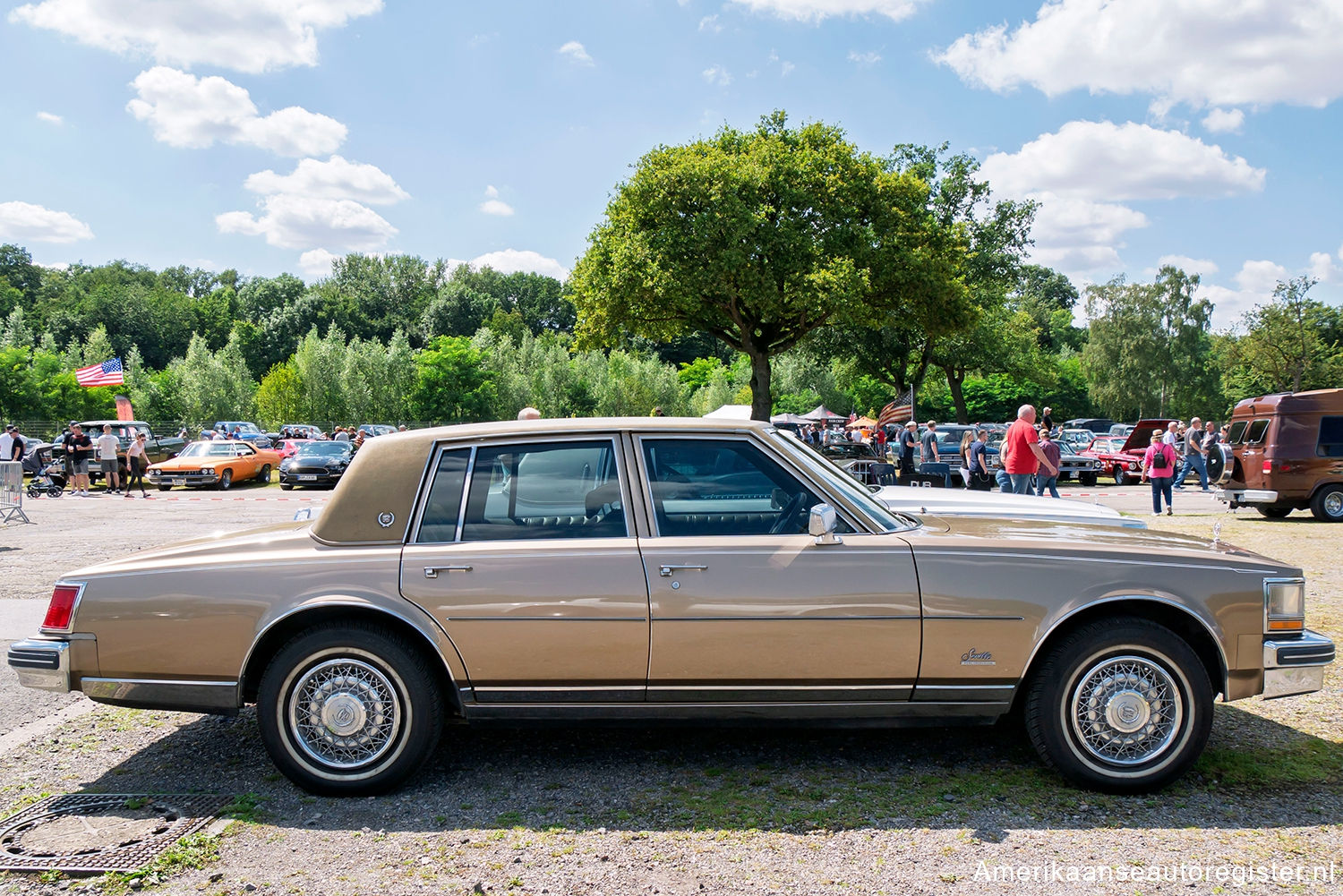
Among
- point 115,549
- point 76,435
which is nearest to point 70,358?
point 76,435

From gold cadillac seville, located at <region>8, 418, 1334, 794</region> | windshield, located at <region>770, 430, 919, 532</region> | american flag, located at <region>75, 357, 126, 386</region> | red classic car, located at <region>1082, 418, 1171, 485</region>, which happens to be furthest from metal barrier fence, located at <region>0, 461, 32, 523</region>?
red classic car, located at <region>1082, 418, 1171, 485</region>

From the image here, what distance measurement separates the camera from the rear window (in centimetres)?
→ 1503

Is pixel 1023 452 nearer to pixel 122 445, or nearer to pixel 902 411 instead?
pixel 902 411

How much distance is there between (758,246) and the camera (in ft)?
90.1

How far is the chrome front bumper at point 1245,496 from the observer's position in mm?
15266

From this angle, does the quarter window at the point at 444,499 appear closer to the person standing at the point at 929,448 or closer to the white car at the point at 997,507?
the white car at the point at 997,507

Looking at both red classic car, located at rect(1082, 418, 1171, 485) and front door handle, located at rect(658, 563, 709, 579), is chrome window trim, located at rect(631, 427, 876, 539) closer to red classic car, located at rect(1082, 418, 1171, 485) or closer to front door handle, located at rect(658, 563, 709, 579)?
front door handle, located at rect(658, 563, 709, 579)

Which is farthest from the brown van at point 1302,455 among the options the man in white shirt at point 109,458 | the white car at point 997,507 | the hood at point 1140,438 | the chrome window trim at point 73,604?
the man in white shirt at point 109,458

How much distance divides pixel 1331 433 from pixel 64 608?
17734 millimetres

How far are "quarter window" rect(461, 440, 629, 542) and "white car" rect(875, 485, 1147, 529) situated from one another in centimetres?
175

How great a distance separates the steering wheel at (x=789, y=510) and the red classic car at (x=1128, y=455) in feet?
86.0

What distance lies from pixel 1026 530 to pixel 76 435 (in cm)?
2591

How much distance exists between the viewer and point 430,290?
111 metres

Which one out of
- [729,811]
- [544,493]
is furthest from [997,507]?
[544,493]
